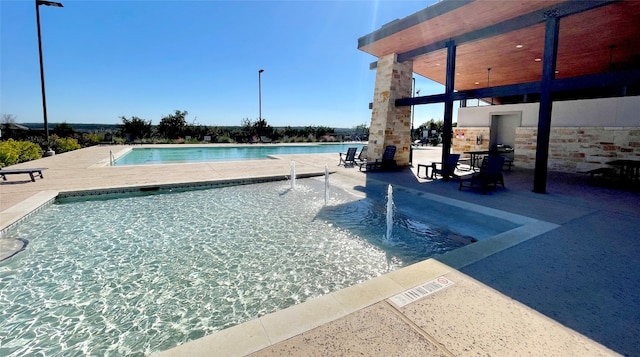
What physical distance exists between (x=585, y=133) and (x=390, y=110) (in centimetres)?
656

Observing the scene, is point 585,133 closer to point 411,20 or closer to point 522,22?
point 522,22

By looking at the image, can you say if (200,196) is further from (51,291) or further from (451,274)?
(451,274)

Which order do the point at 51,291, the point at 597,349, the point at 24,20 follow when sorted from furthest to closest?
the point at 24,20 < the point at 51,291 < the point at 597,349

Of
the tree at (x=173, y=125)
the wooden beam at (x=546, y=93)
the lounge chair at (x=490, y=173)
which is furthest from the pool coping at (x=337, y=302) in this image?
the tree at (x=173, y=125)

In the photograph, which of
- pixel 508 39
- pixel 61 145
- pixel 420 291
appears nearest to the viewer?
pixel 420 291

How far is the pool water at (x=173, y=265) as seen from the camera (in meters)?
2.49

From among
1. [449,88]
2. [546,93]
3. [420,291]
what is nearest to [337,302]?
[420,291]

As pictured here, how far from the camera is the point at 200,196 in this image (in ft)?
23.1

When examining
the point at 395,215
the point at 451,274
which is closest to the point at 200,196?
the point at 395,215

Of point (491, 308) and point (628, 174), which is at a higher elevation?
point (628, 174)

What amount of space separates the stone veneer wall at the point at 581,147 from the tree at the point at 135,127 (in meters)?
27.0

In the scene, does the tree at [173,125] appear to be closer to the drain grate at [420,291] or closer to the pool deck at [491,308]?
the pool deck at [491,308]

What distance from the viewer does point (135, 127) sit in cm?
2483

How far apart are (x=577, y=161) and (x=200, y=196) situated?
12395mm
